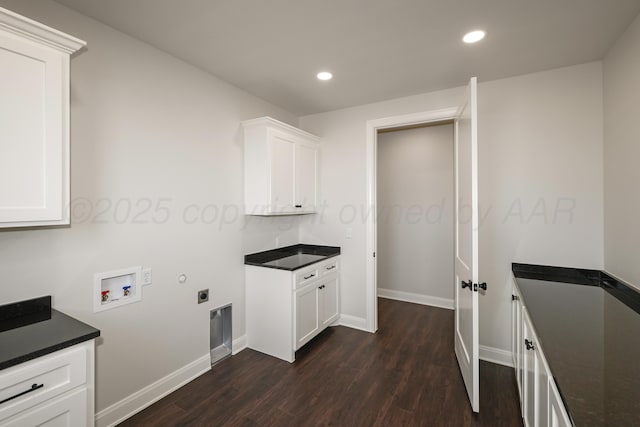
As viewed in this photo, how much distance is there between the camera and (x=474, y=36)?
6.52 ft

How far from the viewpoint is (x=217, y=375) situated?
248cm

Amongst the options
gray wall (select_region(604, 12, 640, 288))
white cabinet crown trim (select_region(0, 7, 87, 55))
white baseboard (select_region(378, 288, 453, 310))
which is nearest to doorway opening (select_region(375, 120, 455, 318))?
white baseboard (select_region(378, 288, 453, 310))

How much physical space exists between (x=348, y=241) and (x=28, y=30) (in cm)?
298

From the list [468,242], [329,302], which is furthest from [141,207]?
[468,242]

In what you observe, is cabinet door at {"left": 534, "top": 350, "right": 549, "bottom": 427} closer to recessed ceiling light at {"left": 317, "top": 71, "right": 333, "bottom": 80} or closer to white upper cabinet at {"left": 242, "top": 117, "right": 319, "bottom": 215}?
white upper cabinet at {"left": 242, "top": 117, "right": 319, "bottom": 215}

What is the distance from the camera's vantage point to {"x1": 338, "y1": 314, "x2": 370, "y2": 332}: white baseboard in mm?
3393

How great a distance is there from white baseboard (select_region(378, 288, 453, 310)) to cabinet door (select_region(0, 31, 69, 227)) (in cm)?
404

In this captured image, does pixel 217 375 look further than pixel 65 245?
Yes

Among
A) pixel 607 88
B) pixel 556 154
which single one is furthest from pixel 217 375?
pixel 607 88

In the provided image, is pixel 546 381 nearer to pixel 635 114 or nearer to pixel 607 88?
pixel 635 114

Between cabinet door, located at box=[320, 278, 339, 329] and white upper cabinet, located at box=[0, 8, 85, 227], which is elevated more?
white upper cabinet, located at box=[0, 8, 85, 227]

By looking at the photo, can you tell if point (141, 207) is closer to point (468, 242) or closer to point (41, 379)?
point (41, 379)

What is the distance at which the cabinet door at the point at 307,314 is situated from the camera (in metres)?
2.75

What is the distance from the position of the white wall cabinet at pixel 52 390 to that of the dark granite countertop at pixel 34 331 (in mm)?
38
